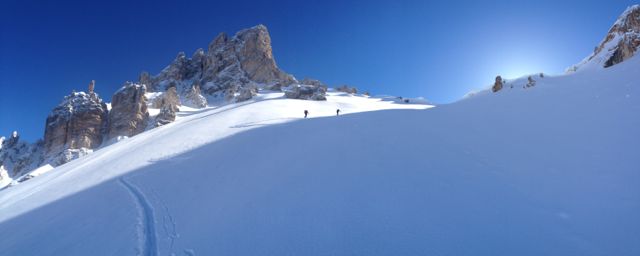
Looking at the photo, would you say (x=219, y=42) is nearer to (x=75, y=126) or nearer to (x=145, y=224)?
(x=75, y=126)

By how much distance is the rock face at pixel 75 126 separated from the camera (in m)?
58.7

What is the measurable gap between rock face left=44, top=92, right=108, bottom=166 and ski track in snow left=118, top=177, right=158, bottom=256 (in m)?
62.7

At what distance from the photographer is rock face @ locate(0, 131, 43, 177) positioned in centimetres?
5853

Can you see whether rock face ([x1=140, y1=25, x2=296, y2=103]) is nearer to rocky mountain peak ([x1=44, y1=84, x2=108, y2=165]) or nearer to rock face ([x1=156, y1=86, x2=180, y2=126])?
rock face ([x1=156, y1=86, x2=180, y2=126])

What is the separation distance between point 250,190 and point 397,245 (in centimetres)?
482

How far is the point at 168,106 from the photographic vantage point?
2229 inches

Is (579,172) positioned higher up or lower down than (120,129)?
lower down

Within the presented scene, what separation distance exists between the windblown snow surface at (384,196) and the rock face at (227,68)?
76685mm

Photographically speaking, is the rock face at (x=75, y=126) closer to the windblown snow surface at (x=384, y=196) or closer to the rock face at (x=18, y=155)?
the rock face at (x=18, y=155)

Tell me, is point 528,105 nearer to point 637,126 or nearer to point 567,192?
point 637,126

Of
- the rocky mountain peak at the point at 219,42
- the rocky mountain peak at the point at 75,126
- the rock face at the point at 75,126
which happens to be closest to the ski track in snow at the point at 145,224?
the rocky mountain peak at the point at 75,126

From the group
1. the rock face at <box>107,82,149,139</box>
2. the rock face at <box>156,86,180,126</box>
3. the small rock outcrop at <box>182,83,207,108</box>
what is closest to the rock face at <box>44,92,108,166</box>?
the rock face at <box>107,82,149,139</box>

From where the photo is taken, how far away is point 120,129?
58094 millimetres

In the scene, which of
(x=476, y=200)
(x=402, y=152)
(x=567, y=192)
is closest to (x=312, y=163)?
(x=402, y=152)
